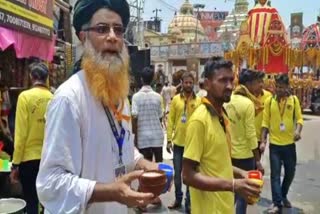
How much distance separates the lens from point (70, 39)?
14.0 m

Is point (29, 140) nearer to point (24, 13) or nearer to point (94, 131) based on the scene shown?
point (94, 131)

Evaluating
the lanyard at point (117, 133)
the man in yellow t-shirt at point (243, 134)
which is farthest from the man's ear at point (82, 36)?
the man in yellow t-shirt at point (243, 134)

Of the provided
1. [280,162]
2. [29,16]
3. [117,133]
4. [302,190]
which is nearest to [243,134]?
[280,162]

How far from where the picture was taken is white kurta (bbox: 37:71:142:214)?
5.82 ft

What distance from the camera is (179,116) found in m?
6.67

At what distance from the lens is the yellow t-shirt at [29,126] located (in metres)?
4.71

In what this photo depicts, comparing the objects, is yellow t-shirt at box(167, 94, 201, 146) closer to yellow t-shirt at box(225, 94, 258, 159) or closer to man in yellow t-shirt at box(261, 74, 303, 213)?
yellow t-shirt at box(225, 94, 258, 159)

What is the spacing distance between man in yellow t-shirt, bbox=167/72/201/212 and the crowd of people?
1.23 feet

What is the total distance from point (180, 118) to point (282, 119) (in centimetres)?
143

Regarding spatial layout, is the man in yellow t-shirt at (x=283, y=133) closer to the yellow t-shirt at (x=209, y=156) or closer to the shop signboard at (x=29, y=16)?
the yellow t-shirt at (x=209, y=156)

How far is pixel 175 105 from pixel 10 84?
340 cm

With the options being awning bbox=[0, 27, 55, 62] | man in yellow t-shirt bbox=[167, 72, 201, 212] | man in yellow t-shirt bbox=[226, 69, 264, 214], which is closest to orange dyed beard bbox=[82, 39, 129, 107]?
man in yellow t-shirt bbox=[226, 69, 264, 214]

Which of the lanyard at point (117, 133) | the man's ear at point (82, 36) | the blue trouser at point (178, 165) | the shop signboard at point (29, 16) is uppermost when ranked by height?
the shop signboard at point (29, 16)

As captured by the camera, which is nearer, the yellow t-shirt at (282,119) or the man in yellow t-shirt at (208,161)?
the man in yellow t-shirt at (208,161)
